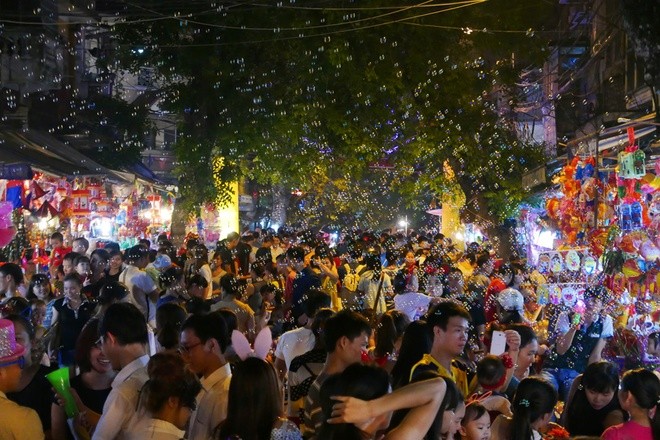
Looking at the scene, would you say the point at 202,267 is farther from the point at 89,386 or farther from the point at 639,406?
the point at 639,406

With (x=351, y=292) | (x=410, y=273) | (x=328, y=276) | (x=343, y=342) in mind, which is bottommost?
(x=351, y=292)

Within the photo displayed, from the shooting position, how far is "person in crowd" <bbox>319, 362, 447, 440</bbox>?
11.4 feet

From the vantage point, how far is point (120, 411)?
15.3 ft

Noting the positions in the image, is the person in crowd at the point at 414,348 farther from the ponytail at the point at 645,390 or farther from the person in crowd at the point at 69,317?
the person in crowd at the point at 69,317

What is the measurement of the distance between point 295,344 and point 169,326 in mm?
1232

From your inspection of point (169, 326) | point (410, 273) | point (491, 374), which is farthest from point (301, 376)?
point (410, 273)

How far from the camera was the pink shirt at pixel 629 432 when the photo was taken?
16.9 ft

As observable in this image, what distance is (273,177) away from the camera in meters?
25.2

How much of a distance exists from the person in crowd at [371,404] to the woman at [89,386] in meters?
2.07

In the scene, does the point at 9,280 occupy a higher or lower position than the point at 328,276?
higher

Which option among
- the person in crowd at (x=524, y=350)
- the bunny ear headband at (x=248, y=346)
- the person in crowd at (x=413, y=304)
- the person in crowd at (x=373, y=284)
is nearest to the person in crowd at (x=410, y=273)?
the person in crowd at (x=373, y=284)

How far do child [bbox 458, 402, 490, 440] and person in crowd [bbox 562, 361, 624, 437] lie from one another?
128 cm

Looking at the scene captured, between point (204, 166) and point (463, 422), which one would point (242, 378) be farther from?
point (204, 166)

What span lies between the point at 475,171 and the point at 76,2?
11050 millimetres
